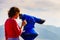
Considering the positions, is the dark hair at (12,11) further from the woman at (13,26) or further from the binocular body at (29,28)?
the binocular body at (29,28)

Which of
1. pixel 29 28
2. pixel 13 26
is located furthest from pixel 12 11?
pixel 29 28

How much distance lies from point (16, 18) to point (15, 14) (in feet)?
0.48

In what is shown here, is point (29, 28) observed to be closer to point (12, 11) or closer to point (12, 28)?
point (12, 28)

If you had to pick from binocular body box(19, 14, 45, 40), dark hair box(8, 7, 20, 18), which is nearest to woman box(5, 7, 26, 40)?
dark hair box(8, 7, 20, 18)

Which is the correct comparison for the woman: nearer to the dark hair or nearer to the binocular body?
the dark hair

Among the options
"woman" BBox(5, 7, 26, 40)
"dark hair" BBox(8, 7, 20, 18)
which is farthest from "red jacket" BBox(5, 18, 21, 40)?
"dark hair" BBox(8, 7, 20, 18)

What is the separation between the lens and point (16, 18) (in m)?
8.69

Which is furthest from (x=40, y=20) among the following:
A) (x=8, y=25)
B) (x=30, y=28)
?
(x=8, y=25)

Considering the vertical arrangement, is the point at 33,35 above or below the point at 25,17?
below

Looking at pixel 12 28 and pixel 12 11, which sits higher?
pixel 12 11

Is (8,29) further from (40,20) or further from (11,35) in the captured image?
(40,20)

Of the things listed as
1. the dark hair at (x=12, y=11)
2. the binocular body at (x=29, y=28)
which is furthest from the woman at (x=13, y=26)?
the binocular body at (x=29, y=28)

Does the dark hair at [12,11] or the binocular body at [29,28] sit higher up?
the dark hair at [12,11]

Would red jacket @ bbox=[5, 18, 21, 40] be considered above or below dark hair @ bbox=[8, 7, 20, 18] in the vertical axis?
below
